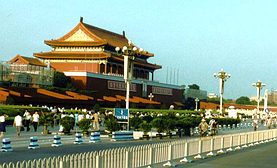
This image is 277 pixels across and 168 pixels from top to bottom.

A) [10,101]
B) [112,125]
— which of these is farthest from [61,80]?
[112,125]

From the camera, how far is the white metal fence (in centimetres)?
888

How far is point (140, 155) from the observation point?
1212 centimetres

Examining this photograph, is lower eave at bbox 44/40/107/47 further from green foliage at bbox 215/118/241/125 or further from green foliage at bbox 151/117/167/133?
green foliage at bbox 151/117/167/133

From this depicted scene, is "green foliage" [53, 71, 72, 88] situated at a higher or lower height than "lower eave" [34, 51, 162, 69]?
lower

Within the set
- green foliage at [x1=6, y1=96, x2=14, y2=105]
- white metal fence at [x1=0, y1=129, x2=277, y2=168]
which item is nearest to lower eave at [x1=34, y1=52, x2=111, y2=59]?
green foliage at [x1=6, y1=96, x2=14, y2=105]

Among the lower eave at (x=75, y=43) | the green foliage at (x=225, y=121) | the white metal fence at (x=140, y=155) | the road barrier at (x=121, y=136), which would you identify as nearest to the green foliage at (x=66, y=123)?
the road barrier at (x=121, y=136)

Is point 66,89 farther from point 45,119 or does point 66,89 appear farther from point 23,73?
point 45,119

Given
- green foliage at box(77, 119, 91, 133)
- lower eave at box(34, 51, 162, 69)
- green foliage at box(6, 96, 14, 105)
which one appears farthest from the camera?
lower eave at box(34, 51, 162, 69)

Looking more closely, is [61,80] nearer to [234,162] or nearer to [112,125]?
[112,125]

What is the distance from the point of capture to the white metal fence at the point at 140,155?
888cm

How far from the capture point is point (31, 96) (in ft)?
168

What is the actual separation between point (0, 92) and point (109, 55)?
26.1 metres

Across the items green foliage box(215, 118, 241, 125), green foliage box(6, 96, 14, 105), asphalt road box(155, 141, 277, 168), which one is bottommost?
asphalt road box(155, 141, 277, 168)

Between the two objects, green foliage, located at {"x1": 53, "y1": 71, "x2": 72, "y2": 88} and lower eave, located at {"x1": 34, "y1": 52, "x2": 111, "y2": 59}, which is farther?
lower eave, located at {"x1": 34, "y1": 52, "x2": 111, "y2": 59}
